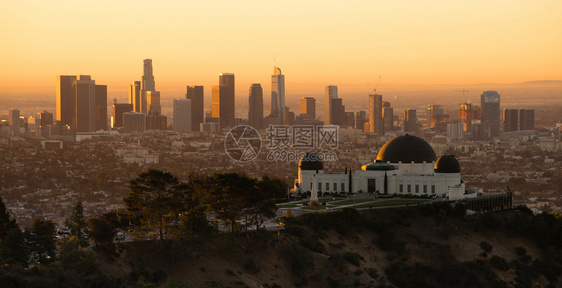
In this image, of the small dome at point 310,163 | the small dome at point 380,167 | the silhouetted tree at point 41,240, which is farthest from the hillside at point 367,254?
the small dome at point 310,163

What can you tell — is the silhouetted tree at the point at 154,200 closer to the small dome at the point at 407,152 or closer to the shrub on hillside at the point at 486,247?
the shrub on hillside at the point at 486,247

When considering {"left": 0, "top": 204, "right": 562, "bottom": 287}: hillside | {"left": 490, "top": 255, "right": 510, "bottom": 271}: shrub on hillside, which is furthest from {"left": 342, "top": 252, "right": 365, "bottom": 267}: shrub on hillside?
{"left": 490, "top": 255, "right": 510, "bottom": 271}: shrub on hillside

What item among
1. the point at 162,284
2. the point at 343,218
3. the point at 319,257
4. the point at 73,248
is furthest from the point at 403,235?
the point at 73,248

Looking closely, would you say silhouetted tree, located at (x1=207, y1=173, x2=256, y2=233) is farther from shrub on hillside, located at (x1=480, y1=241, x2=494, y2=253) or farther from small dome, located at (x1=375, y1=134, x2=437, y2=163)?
small dome, located at (x1=375, y1=134, x2=437, y2=163)

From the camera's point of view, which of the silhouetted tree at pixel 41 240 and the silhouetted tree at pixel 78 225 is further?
the silhouetted tree at pixel 78 225

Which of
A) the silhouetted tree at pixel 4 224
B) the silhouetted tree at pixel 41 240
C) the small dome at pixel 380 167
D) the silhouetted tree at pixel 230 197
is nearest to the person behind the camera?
the silhouetted tree at pixel 41 240

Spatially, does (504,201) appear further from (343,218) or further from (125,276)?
(125,276)

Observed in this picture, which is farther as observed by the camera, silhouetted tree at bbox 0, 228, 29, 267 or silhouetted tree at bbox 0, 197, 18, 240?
silhouetted tree at bbox 0, 197, 18, 240

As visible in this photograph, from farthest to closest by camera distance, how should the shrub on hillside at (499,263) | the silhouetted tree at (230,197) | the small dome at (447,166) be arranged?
the small dome at (447,166), the shrub on hillside at (499,263), the silhouetted tree at (230,197)

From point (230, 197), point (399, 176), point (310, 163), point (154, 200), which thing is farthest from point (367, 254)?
point (310, 163)
